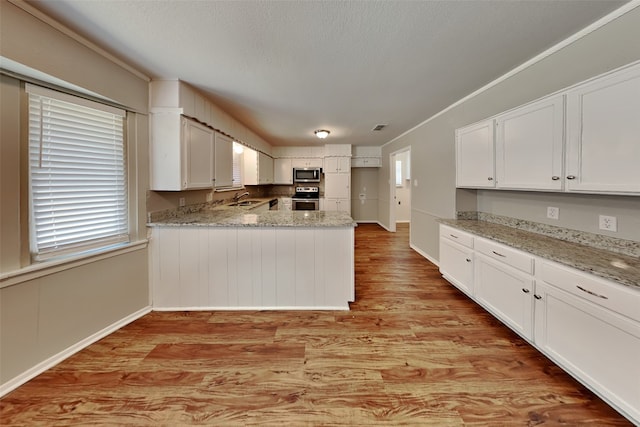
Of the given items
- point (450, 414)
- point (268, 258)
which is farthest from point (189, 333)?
A: point (450, 414)

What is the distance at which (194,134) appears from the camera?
9.55 feet

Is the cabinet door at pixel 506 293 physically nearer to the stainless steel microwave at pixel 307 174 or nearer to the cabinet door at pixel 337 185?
the cabinet door at pixel 337 185

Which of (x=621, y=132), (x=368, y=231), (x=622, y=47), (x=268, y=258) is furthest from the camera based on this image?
(x=368, y=231)

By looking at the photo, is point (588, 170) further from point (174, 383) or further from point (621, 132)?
point (174, 383)

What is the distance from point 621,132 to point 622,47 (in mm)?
641

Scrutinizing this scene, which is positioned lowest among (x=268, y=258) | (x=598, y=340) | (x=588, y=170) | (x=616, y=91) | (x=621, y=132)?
(x=598, y=340)

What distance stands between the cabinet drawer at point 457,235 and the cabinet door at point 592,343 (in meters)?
0.87

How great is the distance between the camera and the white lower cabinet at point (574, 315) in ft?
4.22

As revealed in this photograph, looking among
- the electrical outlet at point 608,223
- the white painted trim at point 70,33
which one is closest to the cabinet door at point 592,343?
the electrical outlet at point 608,223

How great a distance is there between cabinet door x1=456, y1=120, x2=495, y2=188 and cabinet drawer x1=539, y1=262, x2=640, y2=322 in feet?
3.96

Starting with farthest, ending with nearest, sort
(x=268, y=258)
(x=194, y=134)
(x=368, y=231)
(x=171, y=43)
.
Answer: (x=368, y=231), (x=194, y=134), (x=268, y=258), (x=171, y=43)

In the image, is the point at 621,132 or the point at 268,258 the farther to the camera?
the point at 268,258

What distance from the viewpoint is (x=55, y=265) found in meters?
1.82

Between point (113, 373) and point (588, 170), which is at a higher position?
point (588, 170)
